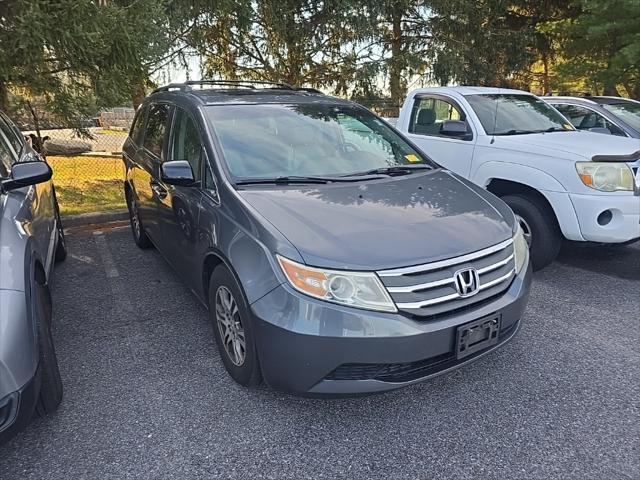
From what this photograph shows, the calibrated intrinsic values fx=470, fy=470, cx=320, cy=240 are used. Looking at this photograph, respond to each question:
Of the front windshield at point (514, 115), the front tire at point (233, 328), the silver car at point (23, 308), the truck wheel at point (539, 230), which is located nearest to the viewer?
the silver car at point (23, 308)

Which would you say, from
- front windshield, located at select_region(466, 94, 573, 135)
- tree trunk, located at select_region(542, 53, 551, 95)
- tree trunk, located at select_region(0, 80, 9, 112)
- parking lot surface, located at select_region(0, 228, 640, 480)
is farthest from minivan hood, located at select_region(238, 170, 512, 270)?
tree trunk, located at select_region(542, 53, 551, 95)

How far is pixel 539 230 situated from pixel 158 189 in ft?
11.0

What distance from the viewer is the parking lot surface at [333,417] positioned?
2.20 m

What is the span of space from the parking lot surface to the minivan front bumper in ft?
1.06

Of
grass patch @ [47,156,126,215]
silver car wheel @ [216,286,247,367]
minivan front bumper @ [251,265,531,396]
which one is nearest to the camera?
minivan front bumper @ [251,265,531,396]

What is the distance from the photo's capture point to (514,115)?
516cm

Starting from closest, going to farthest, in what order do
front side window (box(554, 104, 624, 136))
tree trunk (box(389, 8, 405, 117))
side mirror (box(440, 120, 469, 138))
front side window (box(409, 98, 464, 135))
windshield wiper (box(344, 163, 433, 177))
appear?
windshield wiper (box(344, 163, 433, 177)) < side mirror (box(440, 120, 469, 138)) < front side window (box(409, 98, 464, 135)) < front side window (box(554, 104, 624, 136)) < tree trunk (box(389, 8, 405, 117))

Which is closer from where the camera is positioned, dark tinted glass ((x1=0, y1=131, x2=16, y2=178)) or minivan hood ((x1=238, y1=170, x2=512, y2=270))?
minivan hood ((x1=238, y1=170, x2=512, y2=270))

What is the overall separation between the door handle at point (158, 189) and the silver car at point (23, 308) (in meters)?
0.84

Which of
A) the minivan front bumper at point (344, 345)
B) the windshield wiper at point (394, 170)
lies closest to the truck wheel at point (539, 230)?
the windshield wiper at point (394, 170)

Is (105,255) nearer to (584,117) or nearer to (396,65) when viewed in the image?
(584,117)

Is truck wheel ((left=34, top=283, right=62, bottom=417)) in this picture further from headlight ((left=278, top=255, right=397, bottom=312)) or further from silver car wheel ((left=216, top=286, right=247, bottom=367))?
headlight ((left=278, top=255, right=397, bottom=312))

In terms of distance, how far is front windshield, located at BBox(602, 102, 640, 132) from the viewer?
7.04 m

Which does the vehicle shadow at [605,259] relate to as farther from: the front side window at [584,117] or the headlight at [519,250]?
the front side window at [584,117]
